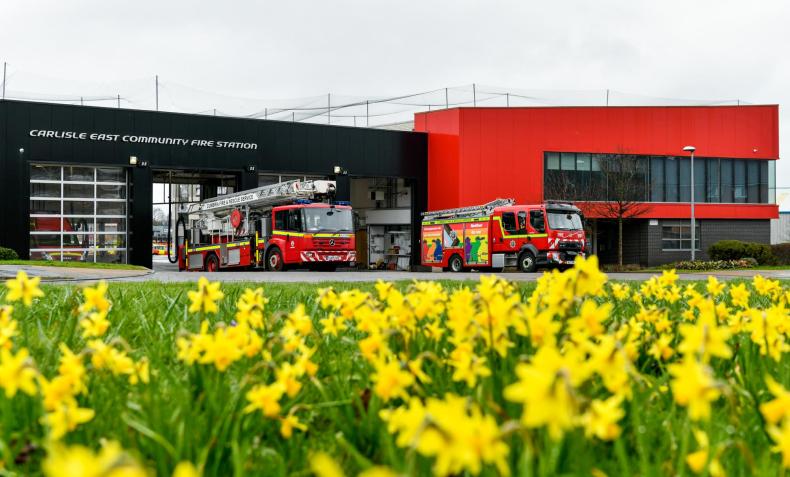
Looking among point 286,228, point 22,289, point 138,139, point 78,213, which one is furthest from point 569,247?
point 22,289

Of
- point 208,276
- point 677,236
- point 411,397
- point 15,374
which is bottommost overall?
point 208,276

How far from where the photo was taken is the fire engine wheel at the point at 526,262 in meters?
29.0

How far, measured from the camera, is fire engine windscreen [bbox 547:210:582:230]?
95.1 feet

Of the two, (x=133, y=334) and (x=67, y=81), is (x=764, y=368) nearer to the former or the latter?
(x=133, y=334)

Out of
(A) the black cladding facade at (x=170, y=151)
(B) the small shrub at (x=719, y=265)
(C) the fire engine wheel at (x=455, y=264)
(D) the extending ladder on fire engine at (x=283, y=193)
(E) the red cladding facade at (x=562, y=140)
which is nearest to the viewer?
(D) the extending ladder on fire engine at (x=283, y=193)

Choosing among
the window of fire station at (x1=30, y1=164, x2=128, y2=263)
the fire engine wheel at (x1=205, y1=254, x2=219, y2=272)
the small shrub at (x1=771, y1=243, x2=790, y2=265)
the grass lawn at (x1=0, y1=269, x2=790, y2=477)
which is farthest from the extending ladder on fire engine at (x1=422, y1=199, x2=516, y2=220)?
the grass lawn at (x1=0, y1=269, x2=790, y2=477)

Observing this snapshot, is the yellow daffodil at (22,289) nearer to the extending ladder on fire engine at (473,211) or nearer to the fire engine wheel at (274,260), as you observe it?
the fire engine wheel at (274,260)

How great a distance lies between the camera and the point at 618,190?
4272 cm

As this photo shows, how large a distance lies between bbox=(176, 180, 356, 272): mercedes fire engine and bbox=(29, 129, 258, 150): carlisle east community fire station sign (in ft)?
21.7

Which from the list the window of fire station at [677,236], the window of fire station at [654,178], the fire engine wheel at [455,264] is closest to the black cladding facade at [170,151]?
the window of fire station at [654,178]

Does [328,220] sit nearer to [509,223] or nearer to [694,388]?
[509,223]

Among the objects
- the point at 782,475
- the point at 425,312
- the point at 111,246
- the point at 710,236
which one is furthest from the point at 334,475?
the point at 710,236

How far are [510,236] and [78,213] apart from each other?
19587 millimetres

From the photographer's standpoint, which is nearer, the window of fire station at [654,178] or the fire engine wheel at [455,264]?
the fire engine wheel at [455,264]
